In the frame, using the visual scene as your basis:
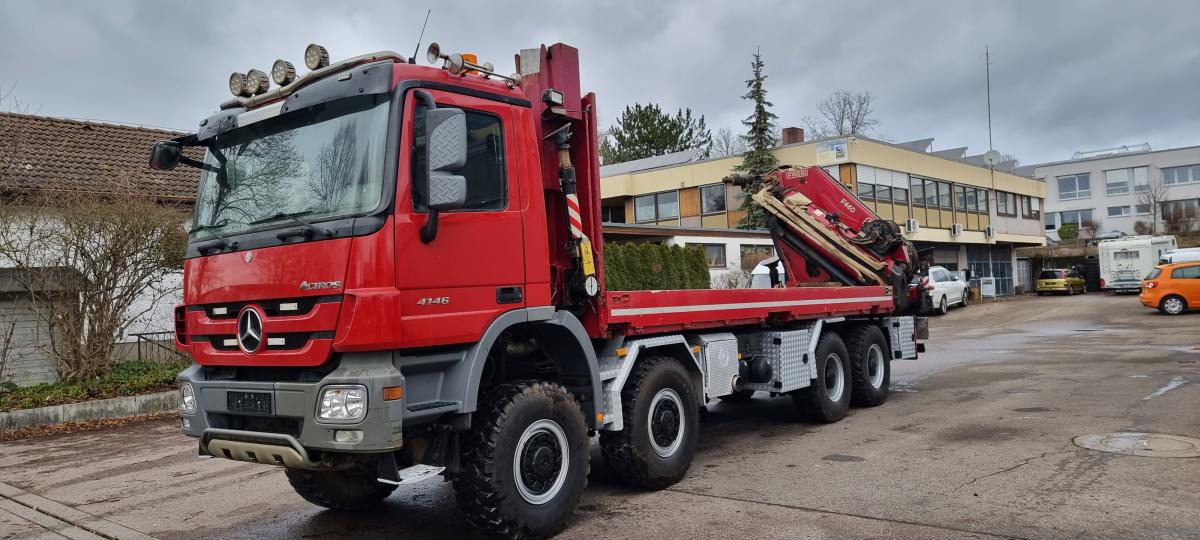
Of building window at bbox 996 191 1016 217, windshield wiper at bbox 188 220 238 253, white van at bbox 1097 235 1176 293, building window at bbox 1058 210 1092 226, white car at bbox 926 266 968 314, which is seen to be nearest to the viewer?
windshield wiper at bbox 188 220 238 253

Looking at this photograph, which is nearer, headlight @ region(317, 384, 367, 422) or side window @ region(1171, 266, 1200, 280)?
headlight @ region(317, 384, 367, 422)

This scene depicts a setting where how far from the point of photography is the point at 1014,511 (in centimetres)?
538

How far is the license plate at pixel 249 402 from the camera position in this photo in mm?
4645

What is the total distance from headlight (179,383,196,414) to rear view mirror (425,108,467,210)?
6.66 feet

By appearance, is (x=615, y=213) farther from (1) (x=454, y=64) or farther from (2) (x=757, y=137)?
(1) (x=454, y=64)

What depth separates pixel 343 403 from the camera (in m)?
4.38

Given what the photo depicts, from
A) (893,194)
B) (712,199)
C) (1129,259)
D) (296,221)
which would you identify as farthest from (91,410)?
(1129,259)

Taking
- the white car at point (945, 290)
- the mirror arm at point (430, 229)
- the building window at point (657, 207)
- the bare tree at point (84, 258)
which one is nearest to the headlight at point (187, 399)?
the mirror arm at point (430, 229)

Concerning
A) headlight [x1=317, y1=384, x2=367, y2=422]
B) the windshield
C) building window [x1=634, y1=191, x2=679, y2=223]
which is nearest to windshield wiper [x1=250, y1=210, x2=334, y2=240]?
the windshield

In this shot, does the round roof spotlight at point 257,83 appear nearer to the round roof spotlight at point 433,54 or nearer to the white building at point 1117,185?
the round roof spotlight at point 433,54

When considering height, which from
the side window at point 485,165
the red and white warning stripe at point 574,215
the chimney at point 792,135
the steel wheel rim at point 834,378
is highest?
the chimney at point 792,135

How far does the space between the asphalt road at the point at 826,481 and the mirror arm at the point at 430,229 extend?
2.13 metres

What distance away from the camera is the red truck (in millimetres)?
4488

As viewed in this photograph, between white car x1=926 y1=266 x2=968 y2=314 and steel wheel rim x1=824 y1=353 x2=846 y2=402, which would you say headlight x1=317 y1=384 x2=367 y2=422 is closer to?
steel wheel rim x1=824 y1=353 x2=846 y2=402
